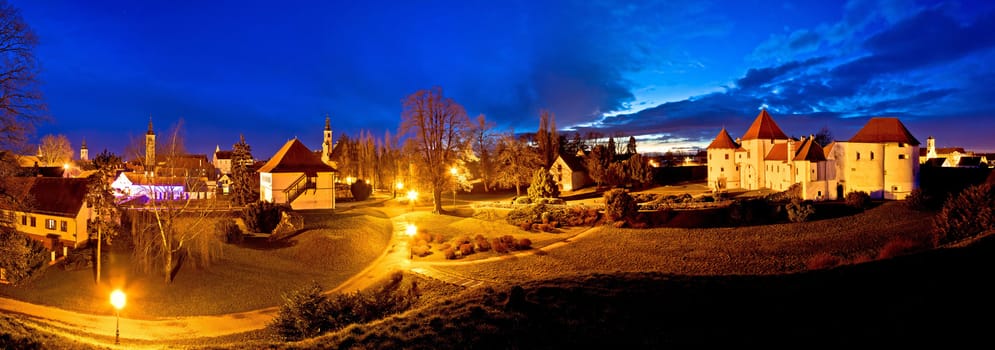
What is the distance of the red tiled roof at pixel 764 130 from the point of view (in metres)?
39.4

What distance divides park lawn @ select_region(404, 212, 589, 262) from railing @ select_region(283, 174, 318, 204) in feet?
24.7

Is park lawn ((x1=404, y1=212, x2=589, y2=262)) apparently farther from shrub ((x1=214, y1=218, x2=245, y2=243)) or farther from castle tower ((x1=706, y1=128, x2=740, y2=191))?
castle tower ((x1=706, y1=128, x2=740, y2=191))


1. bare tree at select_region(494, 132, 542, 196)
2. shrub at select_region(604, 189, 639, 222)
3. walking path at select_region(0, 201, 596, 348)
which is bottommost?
walking path at select_region(0, 201, 596, 348)

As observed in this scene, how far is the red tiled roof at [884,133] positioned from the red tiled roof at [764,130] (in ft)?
27.4

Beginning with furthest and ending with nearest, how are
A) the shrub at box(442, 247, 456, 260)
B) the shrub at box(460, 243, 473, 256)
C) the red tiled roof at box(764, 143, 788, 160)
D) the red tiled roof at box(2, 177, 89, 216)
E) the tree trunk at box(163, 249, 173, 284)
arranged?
the red tiled roof at box(764, 143, 788, 160), the red tiled roof at box(2, 177, 89, 216), the shrub at box(460, 243, 473, 256), the shrub at box(442, 247, 456, 260), the tree trunk at box(163, 249, 173, 284)

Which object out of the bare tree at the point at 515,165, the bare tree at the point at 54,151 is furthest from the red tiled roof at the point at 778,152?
the bare tree at the point at 54,151

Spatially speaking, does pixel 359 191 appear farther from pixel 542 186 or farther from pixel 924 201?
pixel 924 201

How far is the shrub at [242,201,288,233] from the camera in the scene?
83.0 ft

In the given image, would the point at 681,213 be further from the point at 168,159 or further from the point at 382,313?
the point at 168,159

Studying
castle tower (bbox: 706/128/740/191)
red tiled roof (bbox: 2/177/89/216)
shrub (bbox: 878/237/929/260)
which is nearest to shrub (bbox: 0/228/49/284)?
red tiled roof (bbox: 2/177/89/216)

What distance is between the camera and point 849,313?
9195mm

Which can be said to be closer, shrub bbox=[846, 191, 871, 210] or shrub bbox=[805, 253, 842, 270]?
shrub bbox=[805, 253, 842, 270]

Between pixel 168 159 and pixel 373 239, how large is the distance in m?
9.70

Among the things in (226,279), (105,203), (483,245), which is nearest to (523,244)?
(483,245)
